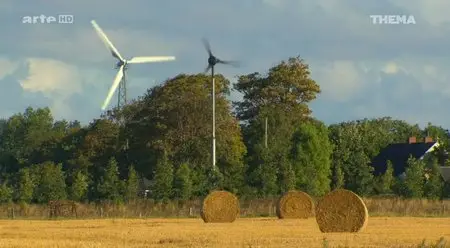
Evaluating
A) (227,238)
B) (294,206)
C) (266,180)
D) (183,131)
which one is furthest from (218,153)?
(227,238)

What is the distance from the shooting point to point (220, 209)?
60.9 metres

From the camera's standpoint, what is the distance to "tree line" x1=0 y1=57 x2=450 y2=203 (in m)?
87.8

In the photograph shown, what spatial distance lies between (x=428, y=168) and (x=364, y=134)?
1084 inches

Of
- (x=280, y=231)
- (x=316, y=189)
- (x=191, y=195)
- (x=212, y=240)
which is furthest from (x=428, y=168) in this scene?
(x=212, y=240)

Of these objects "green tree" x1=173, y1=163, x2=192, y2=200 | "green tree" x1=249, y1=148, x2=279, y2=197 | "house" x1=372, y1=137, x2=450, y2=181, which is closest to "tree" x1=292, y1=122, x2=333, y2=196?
"green tree" x1=249, y1=148, x2=279, y2=197

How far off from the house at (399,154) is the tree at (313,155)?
19001 mm

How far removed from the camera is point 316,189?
91438 mm

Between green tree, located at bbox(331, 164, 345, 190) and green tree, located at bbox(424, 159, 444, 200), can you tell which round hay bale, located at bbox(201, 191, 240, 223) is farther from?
green tree, located at bbox(331, 164, 345, 190)

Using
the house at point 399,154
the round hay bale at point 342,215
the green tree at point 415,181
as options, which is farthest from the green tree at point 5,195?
the house at point 399,154

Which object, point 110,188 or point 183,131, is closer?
point 110,188

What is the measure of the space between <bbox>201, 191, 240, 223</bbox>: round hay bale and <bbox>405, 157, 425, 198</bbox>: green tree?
2836 cm

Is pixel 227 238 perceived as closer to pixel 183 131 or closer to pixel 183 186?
pixel 183 186

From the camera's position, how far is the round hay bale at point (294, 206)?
62.9 metres

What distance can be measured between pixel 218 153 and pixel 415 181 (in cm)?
2258
